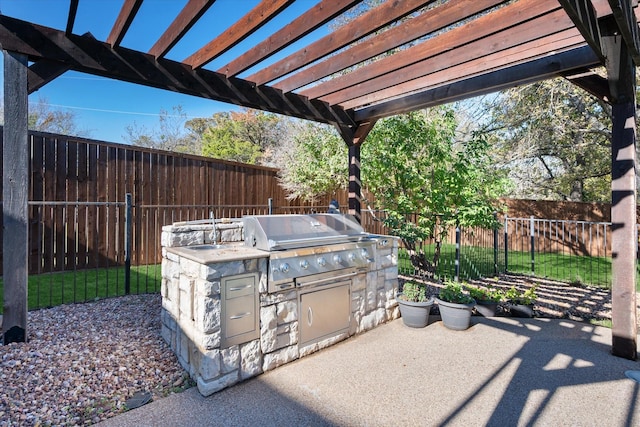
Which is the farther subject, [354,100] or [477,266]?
[477,266]

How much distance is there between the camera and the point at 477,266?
24.8ft

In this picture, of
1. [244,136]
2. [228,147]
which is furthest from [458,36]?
[244,136]

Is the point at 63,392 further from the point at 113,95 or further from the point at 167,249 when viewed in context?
the point at 113,95

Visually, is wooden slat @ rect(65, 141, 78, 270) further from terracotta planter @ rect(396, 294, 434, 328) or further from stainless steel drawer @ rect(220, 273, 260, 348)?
Result: terracotta planter @ rect(396, 294, 434, 328)

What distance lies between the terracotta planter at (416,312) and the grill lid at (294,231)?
952 mm

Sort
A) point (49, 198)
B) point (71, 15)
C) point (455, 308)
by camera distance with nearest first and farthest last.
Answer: point (71, 15) < point (455, 308) < point (49, 198)

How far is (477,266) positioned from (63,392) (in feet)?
24.5

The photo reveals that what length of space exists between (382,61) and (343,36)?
2.52ft

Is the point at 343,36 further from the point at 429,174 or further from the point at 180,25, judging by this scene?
the point at 429,174

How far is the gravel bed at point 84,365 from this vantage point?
7.20 ft

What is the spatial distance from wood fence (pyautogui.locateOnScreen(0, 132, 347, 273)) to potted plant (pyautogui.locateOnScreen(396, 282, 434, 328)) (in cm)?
351

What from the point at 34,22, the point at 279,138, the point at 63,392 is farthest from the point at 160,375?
the point at 279,138

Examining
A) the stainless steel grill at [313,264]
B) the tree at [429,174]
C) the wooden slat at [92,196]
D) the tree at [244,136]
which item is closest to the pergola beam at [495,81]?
the tree at [429,174]

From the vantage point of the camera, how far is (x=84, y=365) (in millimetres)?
2596
